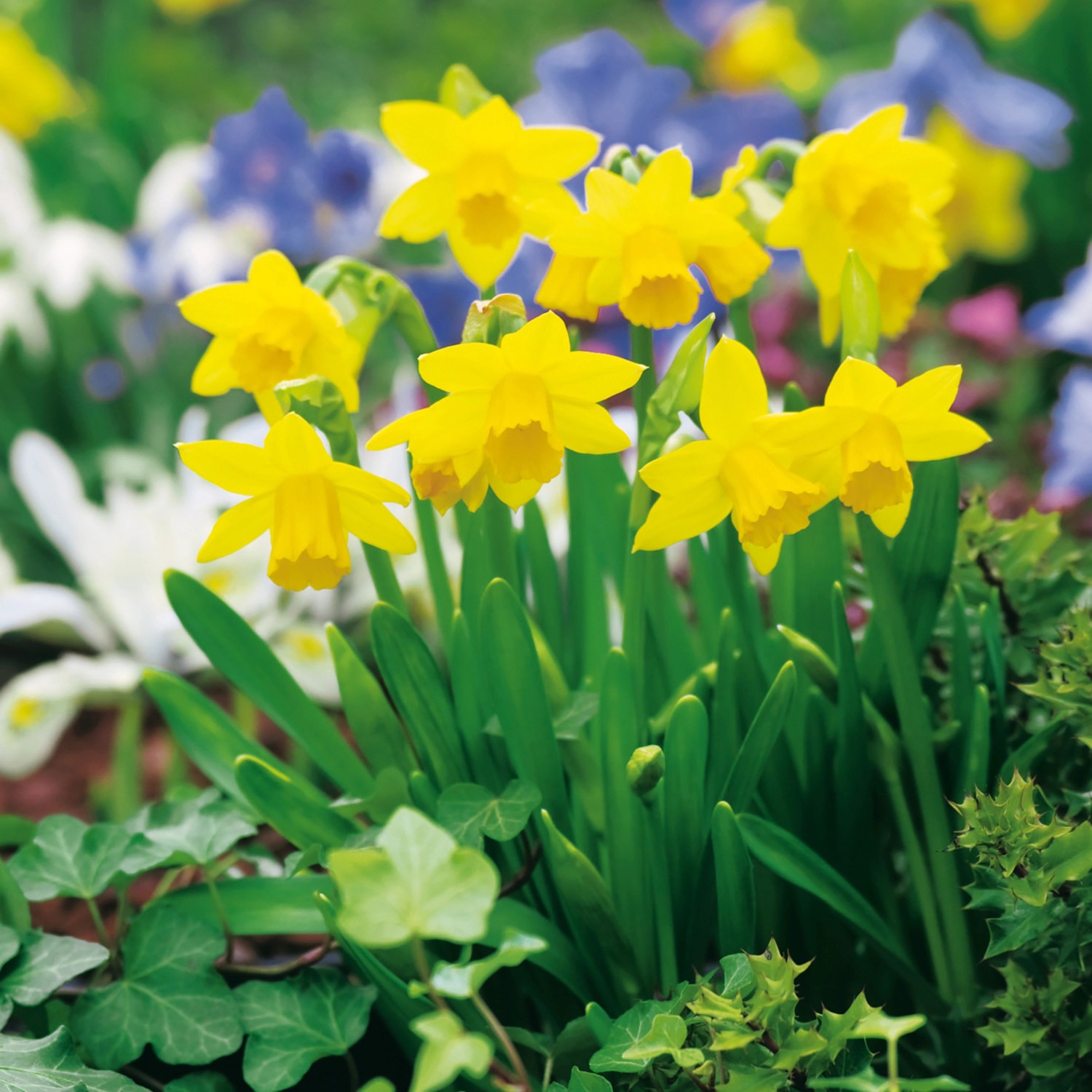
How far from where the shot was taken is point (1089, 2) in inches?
83.7

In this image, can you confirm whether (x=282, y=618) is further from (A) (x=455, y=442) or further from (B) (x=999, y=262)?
(B) (x=999, y=262)

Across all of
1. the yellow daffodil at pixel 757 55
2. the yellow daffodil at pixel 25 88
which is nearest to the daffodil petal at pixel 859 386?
the yellow daffodil at pixel 757 55

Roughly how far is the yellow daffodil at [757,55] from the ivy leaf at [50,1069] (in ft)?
7.79

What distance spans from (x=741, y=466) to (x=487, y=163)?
0.26 metres

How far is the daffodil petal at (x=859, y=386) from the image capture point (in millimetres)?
569

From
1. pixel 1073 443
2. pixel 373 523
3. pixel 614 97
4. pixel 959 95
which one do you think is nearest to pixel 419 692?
pixel 373 523

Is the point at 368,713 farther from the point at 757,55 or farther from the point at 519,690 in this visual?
the point at 757,55

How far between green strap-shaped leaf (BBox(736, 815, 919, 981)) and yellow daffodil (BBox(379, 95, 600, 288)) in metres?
0.40

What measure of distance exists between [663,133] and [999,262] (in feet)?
3.42

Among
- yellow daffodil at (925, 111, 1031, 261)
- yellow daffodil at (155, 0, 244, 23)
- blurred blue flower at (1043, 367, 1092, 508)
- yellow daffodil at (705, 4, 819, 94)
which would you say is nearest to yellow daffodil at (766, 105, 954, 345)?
blurred blue flower at (1043, 367, 1092, 508)

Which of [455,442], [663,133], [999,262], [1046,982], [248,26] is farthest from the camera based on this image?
[248,26]

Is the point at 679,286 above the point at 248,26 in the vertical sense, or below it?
below

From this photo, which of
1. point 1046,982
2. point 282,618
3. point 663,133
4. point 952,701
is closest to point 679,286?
point 952,701

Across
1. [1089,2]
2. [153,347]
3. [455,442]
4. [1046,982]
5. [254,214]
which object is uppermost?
[1089,2]
